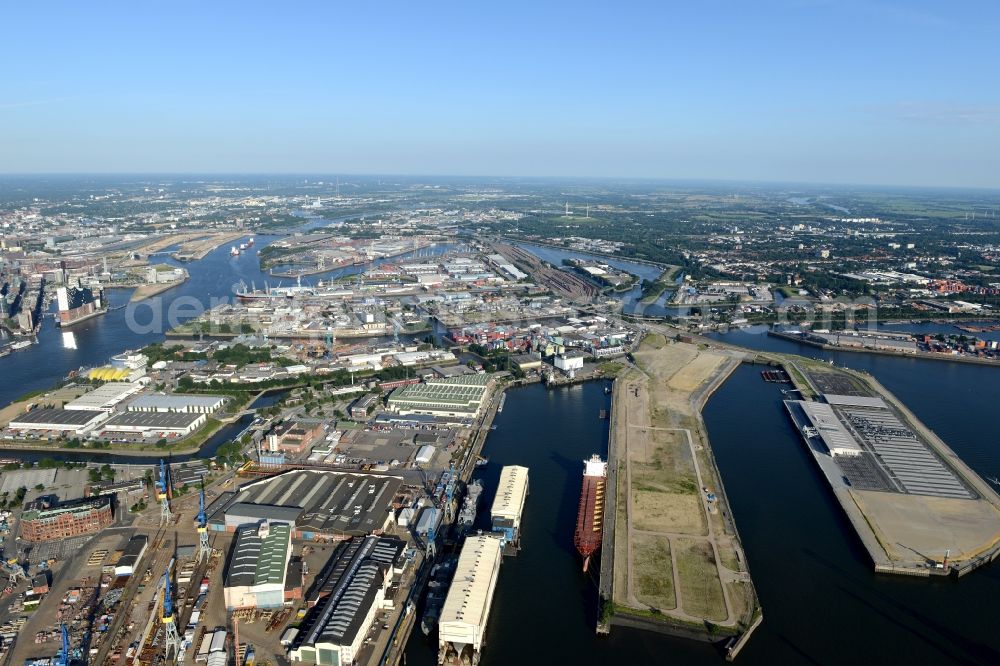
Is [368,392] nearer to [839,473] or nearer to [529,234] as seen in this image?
[839,473]

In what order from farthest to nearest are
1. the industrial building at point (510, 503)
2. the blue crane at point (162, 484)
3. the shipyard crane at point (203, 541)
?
the blue crane at point (162, 484)
the industrial building at point (510, 503)
the shipyard crane at point (203, 541)

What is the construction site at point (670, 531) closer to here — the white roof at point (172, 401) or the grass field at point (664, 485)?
the grass field at point (664, 485)

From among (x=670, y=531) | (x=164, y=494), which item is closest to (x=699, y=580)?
A: (x=670, y=531)

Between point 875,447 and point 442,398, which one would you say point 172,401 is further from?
point 875,447

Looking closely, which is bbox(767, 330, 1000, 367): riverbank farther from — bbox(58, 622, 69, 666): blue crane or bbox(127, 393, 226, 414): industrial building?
bbox(58, 622, 69, 666): blue crane

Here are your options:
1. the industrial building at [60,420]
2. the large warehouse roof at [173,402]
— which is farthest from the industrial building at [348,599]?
the industrial building at [60,420]

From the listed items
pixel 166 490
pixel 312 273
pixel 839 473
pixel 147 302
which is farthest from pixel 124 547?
pixel 312 273
